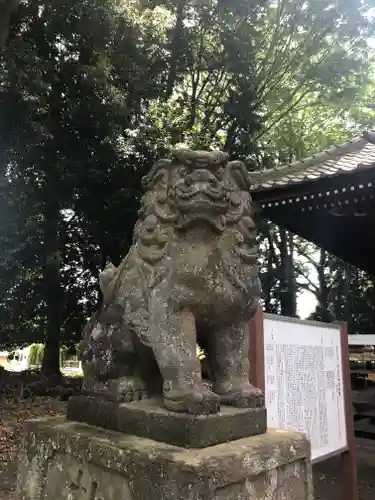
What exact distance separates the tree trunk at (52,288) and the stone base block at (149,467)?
319 inches

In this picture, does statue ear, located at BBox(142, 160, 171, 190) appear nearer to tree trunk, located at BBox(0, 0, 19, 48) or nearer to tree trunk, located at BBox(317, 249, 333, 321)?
tree trunk, located at BBox(0, 0, 19, 48)

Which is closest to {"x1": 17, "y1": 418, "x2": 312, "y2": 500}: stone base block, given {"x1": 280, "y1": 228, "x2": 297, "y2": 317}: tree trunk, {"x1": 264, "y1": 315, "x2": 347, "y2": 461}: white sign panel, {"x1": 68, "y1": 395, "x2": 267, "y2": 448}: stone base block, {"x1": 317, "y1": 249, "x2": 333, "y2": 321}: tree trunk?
{"x1": 68, "y1": 395, "x2": 267, "y2": 448}: stone base block

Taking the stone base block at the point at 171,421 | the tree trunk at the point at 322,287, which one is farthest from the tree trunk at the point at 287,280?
the stone base block at the point at 171,421

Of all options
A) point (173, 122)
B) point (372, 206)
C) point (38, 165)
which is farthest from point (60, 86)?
point (372, 206)

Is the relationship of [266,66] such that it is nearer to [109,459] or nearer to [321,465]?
[321,465]

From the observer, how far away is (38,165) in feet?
30.5

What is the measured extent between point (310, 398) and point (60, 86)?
8474 mm

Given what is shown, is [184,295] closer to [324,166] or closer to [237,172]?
[237,172]

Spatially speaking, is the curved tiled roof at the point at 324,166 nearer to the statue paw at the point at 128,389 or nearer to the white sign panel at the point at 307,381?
the white sign panel at the point at 307,381

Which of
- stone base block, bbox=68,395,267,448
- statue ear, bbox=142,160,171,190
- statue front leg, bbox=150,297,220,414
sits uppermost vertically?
statue ear, bbox=142,160,171,190

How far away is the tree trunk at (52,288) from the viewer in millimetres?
9953

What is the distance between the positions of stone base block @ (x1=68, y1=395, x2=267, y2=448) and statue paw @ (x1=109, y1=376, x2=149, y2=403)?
25 millimetres

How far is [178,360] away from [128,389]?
0.30 metres

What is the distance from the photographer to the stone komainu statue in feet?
6.15
